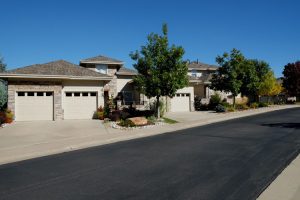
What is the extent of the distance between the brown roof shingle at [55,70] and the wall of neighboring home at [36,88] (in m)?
0.86

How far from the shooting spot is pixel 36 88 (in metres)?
22.2

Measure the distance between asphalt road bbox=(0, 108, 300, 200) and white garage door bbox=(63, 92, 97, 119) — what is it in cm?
1305

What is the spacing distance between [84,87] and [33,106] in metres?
4.62

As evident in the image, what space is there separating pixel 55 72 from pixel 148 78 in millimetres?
8505

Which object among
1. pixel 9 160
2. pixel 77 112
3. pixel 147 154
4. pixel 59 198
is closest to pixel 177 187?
pixel 59 198

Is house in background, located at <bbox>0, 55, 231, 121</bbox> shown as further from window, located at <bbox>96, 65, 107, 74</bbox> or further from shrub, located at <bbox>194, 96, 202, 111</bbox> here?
shrub, located at <bbox>194, 96, 202, 111</bbox>

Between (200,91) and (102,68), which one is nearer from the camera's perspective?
(102,68)

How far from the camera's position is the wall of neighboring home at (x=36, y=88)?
70.4ft

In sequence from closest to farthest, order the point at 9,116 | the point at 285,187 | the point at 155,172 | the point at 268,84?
the point at 285,187
the point at 155,172
the point at 9,116
the point at 268,84

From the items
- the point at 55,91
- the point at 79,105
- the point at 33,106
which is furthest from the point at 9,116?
the point at 79,105

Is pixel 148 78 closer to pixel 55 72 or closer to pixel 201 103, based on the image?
pixel 55 72

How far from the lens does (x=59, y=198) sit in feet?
18.6

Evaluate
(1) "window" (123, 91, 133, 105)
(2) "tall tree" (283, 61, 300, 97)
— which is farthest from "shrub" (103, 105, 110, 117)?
(2) "tall tree" (283, 61, 300, 97)

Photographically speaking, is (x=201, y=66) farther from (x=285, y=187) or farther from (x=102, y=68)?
(x=285, y=187)
